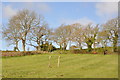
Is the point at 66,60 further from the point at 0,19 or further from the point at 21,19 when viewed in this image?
the point at 0,19

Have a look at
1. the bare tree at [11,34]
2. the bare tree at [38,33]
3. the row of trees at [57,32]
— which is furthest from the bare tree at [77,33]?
the bare tree at [11,34]

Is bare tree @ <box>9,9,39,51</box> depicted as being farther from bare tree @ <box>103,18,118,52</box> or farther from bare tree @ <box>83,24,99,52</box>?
bare tree @ <box>103,18,118,52</box>

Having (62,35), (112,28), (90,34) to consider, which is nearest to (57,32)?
→ (62,35)

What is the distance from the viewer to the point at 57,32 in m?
3.60

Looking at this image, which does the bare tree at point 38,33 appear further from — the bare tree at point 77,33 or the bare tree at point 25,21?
the bare tree at point 77,33

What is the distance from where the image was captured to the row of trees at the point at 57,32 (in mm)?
3496

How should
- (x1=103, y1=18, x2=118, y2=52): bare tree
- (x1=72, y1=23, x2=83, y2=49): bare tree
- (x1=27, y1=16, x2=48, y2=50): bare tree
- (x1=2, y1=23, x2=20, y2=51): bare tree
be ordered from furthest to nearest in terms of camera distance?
1. (x1=2, y1=23, x2=20, y2=51): bare tree
2. (x1=27, y1=16, x2=48, y2=50): bare tree
3. (x1=103, y1=18, x2=118, y2=52): bare tree
4. (x1=72, y1=23, x2=83, y2=49): bare tree

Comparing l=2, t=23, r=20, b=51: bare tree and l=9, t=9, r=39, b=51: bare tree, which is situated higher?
l=9, t=9, r=39, b=51: bare tree

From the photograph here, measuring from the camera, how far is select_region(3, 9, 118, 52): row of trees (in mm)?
3496

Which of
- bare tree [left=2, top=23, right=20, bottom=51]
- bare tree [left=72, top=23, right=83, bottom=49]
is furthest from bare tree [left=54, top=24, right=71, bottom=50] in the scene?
bare tree [left=2, top=23, right=20, bottom=51]

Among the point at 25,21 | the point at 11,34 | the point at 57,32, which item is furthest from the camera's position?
the point at 11,34

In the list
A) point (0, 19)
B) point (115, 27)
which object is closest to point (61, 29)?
point (115, 27)

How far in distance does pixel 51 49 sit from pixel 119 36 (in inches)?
79.9

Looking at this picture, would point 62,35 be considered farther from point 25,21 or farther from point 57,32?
point 25,21
